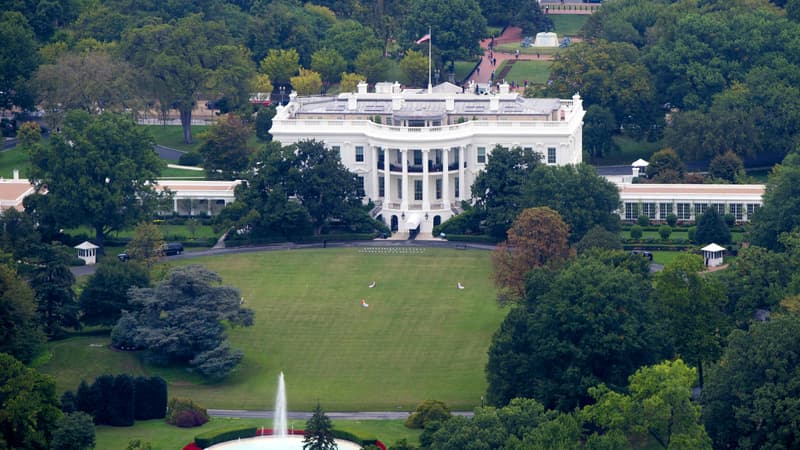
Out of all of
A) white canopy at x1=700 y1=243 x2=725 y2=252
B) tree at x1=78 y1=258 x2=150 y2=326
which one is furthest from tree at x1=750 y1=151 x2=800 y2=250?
tree at x1=78 y1=258 x2=150 y2=326

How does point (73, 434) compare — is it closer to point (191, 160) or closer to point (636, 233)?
point (636, 233)

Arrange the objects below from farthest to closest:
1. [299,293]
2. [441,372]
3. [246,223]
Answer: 1. [246,223]
2. [299,293]
3. [441,372]

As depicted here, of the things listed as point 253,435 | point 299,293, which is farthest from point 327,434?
point 299,293

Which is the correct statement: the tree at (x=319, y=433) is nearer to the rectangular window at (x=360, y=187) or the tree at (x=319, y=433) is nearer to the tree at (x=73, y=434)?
the tree at (x=73, y=434)

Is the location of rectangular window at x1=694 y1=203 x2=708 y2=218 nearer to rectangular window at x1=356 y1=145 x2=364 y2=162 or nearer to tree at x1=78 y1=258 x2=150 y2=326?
rectangular window at x1=356 y1=145 x2=364 y2=162

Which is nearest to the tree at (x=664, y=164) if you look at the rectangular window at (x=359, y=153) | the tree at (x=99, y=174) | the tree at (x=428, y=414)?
the rectangular window at (x=359, y=153)

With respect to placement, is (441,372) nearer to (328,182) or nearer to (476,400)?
(476,400)
